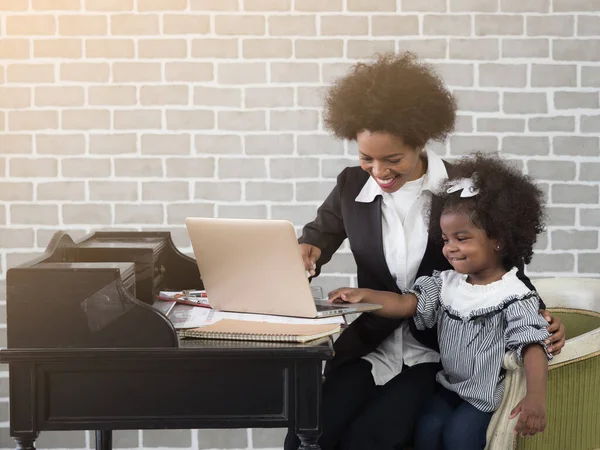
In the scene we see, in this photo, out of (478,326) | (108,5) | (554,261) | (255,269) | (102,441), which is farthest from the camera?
(554,261)

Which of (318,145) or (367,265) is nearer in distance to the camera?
(367,265)

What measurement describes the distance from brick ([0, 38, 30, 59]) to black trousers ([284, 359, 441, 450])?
1897mm

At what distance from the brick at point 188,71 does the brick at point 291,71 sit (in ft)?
0.82

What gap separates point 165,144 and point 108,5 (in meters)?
0.58

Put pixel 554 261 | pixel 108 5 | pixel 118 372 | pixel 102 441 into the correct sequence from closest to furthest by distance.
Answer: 1. pixel 118 372
2. pixel 102 441
3. pixel 108 5
4. pixel 554 261

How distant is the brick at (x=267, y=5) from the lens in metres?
3.30

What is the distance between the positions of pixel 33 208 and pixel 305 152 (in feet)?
3.62

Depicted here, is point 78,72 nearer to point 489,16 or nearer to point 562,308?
point 489,16

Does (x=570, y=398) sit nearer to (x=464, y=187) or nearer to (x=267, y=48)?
(x=464, y=187)

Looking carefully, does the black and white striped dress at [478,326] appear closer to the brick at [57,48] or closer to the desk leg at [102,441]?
the desk leg at [102,441]

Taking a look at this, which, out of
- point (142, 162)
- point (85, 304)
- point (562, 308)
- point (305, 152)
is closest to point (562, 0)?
point (305, 152)

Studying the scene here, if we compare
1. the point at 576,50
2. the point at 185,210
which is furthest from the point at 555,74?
the point at 185,210

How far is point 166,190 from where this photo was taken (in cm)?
338

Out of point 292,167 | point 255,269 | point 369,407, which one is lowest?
point 369,407
